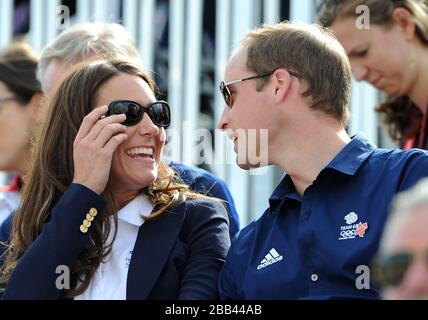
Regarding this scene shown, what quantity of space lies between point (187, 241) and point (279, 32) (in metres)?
0.74

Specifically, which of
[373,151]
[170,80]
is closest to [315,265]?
[373,151]

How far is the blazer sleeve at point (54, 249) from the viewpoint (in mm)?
2570

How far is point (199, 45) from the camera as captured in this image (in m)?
5.16

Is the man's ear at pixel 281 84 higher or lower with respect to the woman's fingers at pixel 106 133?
higher

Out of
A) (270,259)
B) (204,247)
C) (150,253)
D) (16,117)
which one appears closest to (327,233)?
(270,259)

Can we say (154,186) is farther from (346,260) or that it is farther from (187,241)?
(346,260)

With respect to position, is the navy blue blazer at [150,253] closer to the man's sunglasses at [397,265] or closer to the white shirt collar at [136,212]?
the white shirt collar at [136,212]

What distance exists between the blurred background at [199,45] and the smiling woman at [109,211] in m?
1.93

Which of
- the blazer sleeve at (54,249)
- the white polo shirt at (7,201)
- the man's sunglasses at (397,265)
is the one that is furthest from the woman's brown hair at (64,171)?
the man's sunglasses at (397,265)

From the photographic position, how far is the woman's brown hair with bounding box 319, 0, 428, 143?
12.3 feet

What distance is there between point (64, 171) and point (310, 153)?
82 cm

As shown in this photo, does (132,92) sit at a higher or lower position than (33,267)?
higher

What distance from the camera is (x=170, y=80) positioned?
5156mm

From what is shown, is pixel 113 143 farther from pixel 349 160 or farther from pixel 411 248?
pixel 411 248
